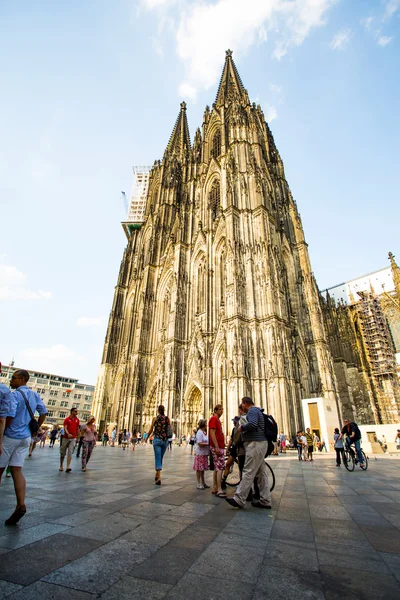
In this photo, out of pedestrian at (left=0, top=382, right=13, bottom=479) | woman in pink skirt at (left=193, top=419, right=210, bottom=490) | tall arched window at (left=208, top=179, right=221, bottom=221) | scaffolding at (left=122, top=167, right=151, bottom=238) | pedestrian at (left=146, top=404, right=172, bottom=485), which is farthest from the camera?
scaffolding at (left=122, top=167, right=151, bottom=238)

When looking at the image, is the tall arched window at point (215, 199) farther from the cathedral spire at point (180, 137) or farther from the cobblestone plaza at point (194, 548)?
the cobblestone plaza at point (194, 548)

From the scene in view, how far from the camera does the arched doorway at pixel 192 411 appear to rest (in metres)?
22.5

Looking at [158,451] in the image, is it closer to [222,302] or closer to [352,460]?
[352,460]

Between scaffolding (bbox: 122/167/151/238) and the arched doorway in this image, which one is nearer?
the arched doorway

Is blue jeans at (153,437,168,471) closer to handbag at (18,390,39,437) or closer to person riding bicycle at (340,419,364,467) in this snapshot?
handbag at (18,390,39,437)

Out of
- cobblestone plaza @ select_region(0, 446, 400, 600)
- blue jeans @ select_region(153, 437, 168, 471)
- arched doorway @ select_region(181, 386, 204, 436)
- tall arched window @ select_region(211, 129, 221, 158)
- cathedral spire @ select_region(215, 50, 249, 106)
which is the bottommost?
cobblestone plaza @ select_region(0, 446, 400, 600)

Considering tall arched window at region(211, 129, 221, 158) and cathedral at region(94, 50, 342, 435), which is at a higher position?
tall arched window at region(211, 129, 221, 158)

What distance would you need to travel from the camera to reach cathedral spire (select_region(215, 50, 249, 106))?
3619cm

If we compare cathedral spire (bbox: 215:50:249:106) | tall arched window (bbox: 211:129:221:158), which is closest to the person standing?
tall arched window (bbox: 211:129:221:158)

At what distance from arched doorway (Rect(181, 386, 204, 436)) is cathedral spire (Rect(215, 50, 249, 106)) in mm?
33152

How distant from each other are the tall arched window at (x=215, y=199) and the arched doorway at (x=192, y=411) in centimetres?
1703

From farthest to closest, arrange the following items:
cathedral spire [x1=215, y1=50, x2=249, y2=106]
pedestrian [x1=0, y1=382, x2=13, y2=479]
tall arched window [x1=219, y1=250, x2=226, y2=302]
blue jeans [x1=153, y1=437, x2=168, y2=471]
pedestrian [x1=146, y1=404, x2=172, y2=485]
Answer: cathedral spire [x1=215, y1=50, x2=249, y2=106] < tall arched window [x1=219, y1=250, x2=226, y2=302] < pedestrian [x1=146, y1=404, x2=172, y2=485] < blue jeans [x1=153, y1=437, x2=168, y2=471] < pedestrian [x1=0, y1=382, x2=13, y2=479]

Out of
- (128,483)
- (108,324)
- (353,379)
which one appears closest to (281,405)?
(128,483)

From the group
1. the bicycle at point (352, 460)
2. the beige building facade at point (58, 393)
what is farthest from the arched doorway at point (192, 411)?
the beige building facade at point (58, 393)
